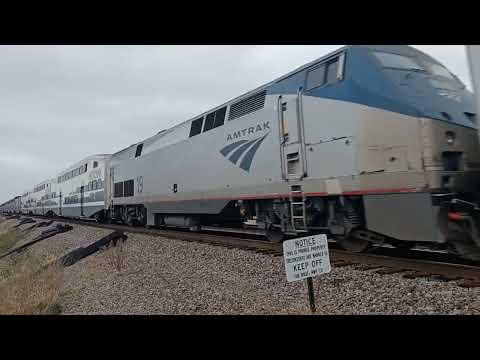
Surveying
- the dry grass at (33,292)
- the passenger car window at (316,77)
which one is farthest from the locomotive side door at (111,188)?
the passenger car window at (316,77)

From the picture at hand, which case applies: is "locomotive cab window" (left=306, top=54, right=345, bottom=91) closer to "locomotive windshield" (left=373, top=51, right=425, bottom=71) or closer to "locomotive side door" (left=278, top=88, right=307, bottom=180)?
"locomotive side door" (left=278, top=88, right=307, bottom=180)

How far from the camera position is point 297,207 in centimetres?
675

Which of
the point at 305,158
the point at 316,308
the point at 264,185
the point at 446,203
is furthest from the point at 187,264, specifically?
the point at 446,203

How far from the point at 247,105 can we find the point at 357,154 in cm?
345

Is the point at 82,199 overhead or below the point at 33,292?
overhead

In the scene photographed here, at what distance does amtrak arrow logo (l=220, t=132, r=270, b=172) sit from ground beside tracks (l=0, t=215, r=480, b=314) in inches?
74.1

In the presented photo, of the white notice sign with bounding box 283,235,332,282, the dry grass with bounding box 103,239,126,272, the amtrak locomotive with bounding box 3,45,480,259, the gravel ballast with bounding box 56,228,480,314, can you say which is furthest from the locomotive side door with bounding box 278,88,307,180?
the dry grass with bounding box 103,239,126,272

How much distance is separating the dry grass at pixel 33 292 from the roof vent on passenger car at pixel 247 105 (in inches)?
203

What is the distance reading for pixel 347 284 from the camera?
192 inches

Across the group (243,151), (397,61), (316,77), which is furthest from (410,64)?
(243,151)

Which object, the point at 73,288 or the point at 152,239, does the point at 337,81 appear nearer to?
the point at 73,288

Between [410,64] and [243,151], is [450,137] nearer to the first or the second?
[410,64]

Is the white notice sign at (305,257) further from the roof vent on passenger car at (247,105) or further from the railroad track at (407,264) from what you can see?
the roof vent on passenger car at (247,105)

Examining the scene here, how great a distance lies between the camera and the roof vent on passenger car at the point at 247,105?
796 centimetres
